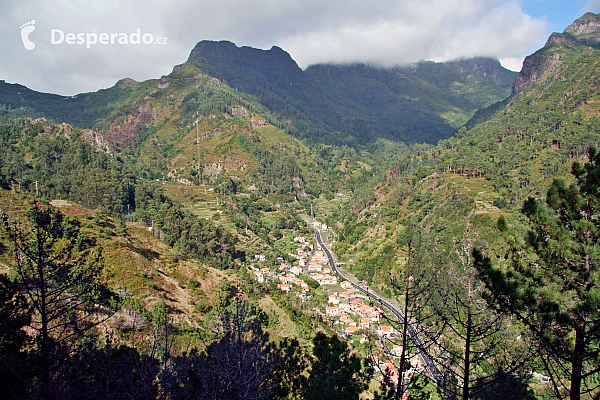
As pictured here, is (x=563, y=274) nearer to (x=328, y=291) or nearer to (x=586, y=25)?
(x=328, y=291)

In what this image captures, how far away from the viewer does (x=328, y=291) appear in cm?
5322

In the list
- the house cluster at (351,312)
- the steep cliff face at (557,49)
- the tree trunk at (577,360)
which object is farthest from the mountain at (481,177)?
the tree trunk at (577,360)

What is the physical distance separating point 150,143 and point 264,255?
9840 cm

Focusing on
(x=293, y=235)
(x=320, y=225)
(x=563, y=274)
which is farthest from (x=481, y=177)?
(x=563, y=274)

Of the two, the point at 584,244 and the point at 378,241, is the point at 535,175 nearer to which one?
the point at 378,241

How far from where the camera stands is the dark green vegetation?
27.1 ft

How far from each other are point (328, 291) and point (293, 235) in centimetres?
3151

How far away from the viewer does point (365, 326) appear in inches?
1612

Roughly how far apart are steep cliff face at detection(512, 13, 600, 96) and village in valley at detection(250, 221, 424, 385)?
363ft

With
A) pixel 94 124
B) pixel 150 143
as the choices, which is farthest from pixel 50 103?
pixel 150 143

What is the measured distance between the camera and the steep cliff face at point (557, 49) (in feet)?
409

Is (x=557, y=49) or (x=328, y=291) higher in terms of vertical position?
(x=557, y=49)

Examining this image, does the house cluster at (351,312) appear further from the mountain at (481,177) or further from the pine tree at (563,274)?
the pine tree at (563,274)

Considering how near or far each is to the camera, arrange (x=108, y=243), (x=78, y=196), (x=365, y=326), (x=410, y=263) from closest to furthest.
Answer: (x=410, y=263), (x=108, y=243), (x=365, y=326), (x=78, y=196)
